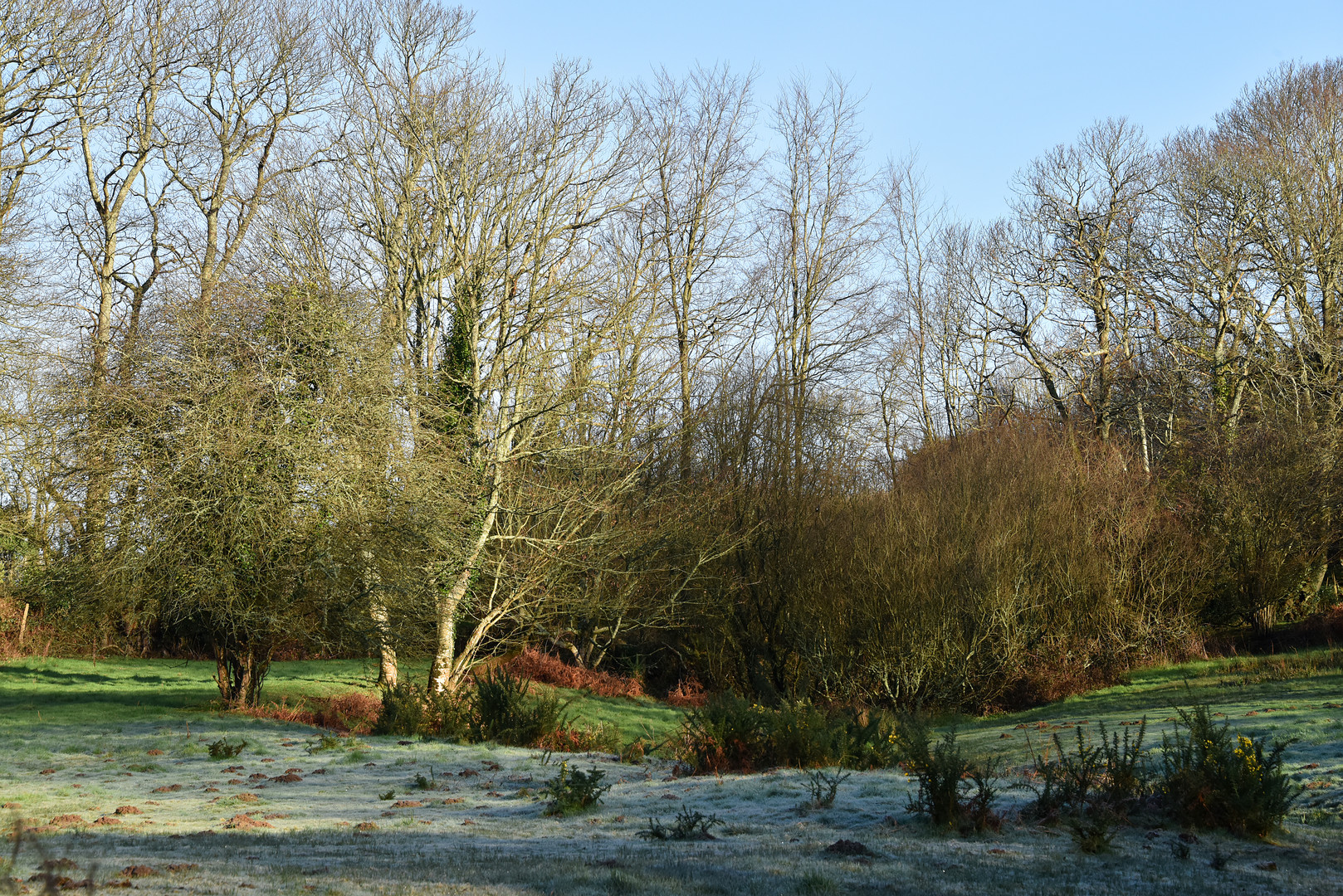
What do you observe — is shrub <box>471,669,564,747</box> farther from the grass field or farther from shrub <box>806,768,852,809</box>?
shrub <box>806,768,852,809</box>

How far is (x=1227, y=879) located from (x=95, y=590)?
46.0 feet

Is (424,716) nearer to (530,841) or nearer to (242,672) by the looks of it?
(242,672)

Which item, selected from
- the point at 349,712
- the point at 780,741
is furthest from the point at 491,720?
the point at 780,741

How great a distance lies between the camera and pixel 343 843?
6.12m

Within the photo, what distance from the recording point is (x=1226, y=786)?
6242 mm

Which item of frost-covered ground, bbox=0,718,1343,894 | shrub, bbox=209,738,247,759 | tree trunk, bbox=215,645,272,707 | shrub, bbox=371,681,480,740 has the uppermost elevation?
tree trunk, bbox=215,645,272,707

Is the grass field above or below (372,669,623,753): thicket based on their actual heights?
below

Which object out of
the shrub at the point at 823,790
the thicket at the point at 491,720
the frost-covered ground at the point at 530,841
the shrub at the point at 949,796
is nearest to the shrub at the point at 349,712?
the thicket at the point at 491,720

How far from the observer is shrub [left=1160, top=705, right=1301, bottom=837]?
611cm

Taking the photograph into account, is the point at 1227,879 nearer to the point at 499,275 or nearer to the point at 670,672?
the point at 499,275

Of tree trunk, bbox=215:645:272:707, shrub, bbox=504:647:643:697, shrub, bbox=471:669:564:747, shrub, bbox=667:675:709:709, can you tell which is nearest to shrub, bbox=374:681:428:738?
shrub, bbox=471:669:564:747

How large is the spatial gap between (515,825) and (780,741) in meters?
3.11

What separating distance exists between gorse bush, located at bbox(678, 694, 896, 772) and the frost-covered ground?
0.41 meters

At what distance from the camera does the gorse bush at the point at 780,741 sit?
927 centimetres
